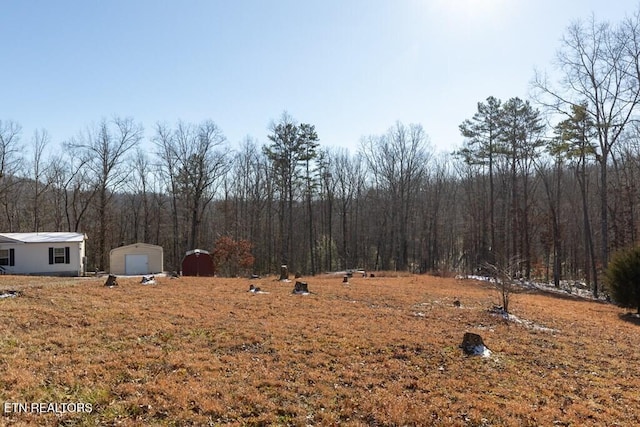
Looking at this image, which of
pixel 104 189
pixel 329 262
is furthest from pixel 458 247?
pixel 104 189

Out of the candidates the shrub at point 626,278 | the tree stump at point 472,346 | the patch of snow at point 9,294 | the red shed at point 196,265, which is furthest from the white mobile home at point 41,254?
the shrub at point 626,278

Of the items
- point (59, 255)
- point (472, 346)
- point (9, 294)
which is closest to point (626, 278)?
point (472, 346)

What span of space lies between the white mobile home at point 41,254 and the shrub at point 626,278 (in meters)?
23.9

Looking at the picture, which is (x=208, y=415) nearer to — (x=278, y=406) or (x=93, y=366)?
(x=278, y=406)

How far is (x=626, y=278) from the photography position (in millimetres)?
14078

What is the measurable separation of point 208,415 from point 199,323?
14.5 ft

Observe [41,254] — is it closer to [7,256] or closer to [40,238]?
[40,238]

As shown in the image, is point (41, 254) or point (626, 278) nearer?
point (626, 278)

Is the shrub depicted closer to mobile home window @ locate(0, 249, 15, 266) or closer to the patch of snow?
the patch of snow

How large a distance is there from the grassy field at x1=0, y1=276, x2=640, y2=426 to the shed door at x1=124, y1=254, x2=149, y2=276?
43.1 feet

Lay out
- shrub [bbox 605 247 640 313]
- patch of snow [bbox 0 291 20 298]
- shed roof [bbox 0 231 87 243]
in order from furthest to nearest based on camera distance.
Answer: shed roof [bbox 0 231 87 243] → shrub [bbox 605 247 640 313] → patch of snow [bbox 0 291 20 298]

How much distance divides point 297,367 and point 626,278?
1361cm

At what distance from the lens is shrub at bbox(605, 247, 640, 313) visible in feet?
45.5

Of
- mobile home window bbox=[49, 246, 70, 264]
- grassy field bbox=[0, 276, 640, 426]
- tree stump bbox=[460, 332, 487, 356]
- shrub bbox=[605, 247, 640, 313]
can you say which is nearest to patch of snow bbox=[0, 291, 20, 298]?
grassy field bbox=[0, 276, 640, 426]
